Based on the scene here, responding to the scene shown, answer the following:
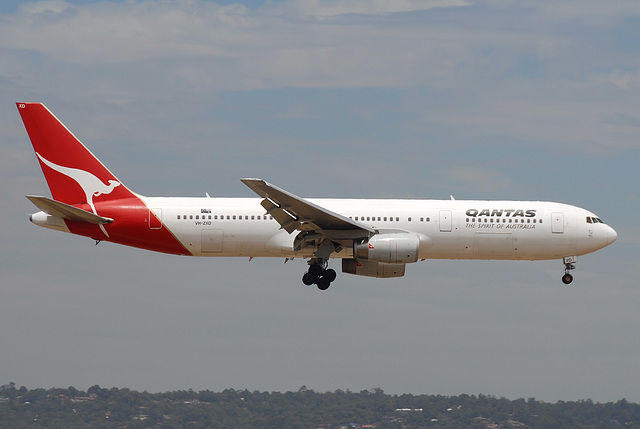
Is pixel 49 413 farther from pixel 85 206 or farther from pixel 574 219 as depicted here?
pixel 574 219

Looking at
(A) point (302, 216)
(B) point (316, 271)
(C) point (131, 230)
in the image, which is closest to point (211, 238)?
(C) point (131, 230)

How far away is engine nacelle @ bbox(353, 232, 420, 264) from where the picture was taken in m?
39.7

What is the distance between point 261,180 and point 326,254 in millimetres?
6155

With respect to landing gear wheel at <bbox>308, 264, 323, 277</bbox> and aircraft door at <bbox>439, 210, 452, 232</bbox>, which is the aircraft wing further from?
aircraft door at <bbox>439, 210, 452, 232</bbox>

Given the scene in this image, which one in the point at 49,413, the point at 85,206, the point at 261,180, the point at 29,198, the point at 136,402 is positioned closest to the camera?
the point at 261,180

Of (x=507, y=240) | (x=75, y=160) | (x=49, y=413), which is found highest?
(x=75, y=160)

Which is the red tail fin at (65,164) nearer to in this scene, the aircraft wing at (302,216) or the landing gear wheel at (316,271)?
the aircraft wing at (302,216)

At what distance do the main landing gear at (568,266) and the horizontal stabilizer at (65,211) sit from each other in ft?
66.4

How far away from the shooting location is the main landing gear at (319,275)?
4244 cm

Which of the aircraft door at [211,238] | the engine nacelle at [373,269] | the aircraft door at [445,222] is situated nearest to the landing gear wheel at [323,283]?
the engine nacelle at [373,269]

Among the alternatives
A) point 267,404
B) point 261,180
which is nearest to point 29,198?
point 261,180

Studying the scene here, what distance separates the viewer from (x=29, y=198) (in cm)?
3941

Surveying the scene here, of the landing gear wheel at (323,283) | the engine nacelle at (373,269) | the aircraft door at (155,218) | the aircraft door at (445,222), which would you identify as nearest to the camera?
the aircraft door at (155,218)

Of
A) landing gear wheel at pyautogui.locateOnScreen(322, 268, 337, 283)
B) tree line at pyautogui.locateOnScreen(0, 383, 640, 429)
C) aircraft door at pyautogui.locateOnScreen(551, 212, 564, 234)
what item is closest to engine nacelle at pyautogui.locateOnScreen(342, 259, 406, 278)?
landing gear wheel at pyautogui.locateOnScreen(322, 268, 337, 283)
